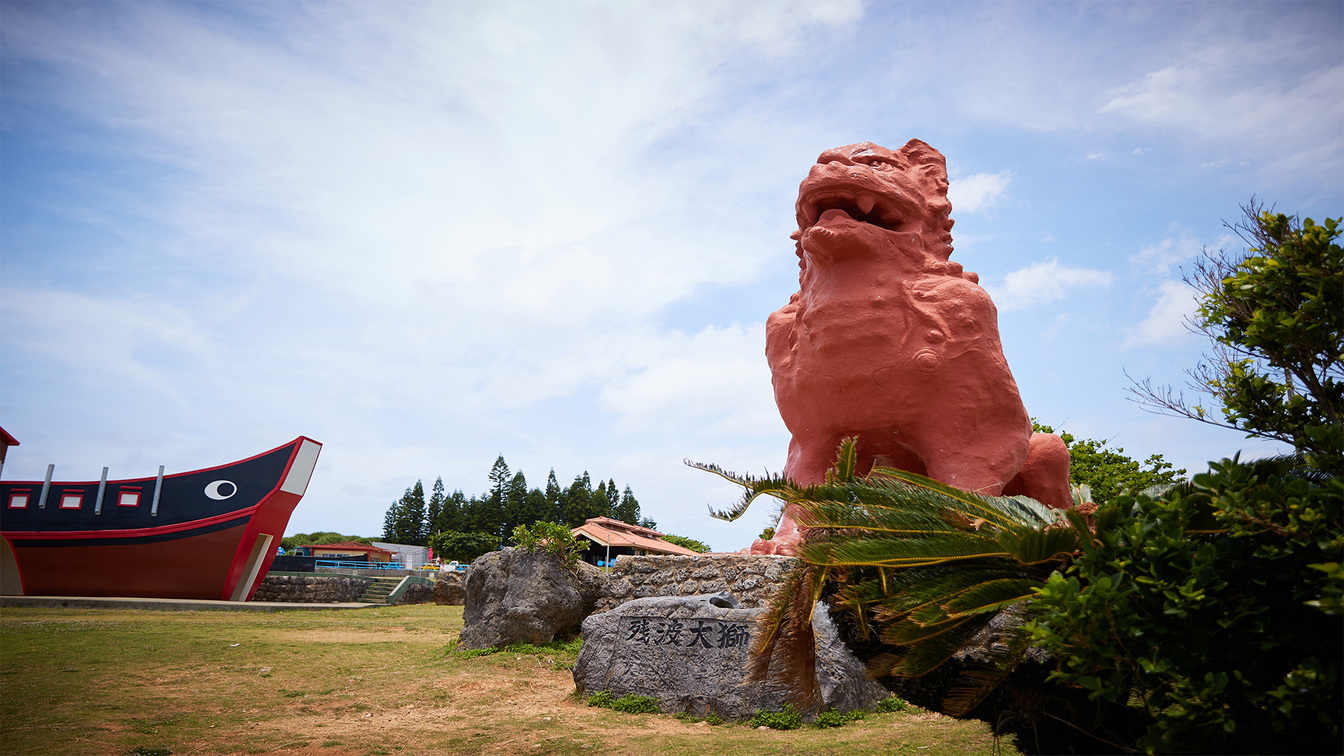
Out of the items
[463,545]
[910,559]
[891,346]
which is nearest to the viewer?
[910,559]

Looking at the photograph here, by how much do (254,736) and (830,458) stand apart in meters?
4.76

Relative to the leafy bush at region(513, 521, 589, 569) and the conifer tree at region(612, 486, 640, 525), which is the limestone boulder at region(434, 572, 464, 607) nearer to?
the leafy bush at region(513, 521, 589, 569)

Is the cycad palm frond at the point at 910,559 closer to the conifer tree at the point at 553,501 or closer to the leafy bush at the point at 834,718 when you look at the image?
the leafy bush at the point at 834,718

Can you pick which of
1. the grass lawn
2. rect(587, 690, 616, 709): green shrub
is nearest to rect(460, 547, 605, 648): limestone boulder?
the grass lawn

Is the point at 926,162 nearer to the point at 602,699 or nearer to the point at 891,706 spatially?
the point at 891,706

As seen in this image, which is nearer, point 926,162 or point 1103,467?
point 926,162

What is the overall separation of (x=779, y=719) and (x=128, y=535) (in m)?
18.3

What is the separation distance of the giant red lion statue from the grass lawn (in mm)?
1773

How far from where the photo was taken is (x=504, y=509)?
1882 inches

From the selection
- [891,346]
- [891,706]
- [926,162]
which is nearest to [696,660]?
[891,706]

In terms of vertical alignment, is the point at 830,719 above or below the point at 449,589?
below

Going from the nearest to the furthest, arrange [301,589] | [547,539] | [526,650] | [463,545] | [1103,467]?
[526,650] → [547,539] → [1103,467] → [301,589] → [463,545]

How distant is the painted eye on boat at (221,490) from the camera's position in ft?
60.0

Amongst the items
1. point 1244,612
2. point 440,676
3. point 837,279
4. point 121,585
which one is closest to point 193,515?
point 121,585
